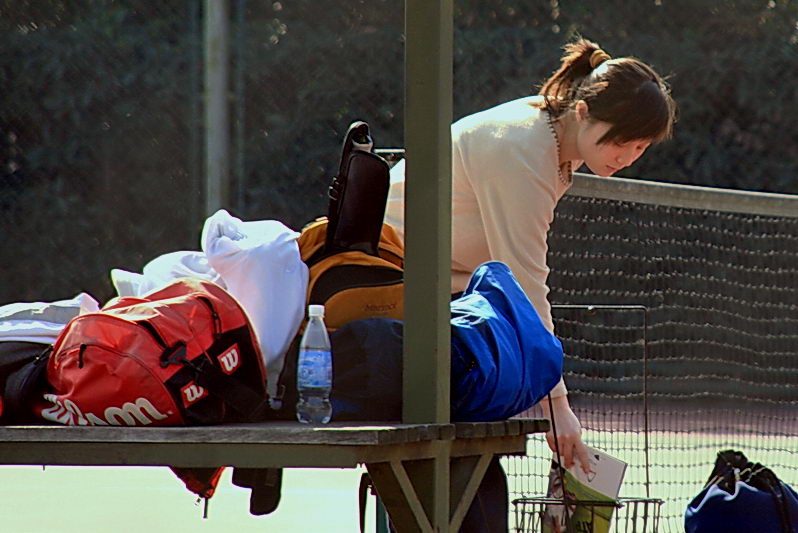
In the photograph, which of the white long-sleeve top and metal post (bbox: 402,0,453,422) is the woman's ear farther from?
metal post (bbox: 402,0,453,422)

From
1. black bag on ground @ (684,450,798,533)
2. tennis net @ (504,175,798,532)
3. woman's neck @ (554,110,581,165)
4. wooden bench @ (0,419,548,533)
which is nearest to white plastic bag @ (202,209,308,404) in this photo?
wooden bench @ (0,419,548,533)

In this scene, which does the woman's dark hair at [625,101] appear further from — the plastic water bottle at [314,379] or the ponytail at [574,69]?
the plastic water bottle at [314,379]

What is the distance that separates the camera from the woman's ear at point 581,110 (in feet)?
12.1

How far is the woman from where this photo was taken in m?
3.60

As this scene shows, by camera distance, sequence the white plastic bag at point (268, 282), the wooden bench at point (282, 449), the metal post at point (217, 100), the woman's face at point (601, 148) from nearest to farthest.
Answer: the wooden bench at point (282, 449)
the white plastic bag at point (268, 282)
the woman's face at point (601, 148)
the metal post at point (217, 100)

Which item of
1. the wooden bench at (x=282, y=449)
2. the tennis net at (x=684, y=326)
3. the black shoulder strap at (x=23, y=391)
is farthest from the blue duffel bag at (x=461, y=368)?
the tennis net at (x=684, y=326)

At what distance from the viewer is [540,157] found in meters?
3.62

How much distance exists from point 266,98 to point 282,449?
5.96m

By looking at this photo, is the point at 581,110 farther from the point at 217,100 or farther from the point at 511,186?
the point at 217,100

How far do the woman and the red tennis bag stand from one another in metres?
0.92

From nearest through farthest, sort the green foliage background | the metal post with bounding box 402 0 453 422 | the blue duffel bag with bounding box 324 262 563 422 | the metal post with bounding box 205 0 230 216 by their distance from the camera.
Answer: the metal post with bounding box 402 0 453 422 → the blue duffel bag with bounding box 324 262 563 422 → the metal post with bounding box 205 0 230 216 → the green foliage background

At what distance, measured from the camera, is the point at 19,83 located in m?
8.59

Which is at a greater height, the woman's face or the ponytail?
the ponytail

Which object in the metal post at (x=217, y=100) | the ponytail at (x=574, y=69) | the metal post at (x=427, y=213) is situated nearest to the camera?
the metal post at (x=427, y=213)
